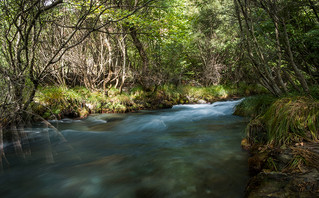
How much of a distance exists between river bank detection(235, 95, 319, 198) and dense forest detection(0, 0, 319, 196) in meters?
0.03

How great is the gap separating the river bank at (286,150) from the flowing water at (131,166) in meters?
0.36

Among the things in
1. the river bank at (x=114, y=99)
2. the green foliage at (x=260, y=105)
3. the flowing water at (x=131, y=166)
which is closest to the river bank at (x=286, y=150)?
the flowing water at (x=131, y=166)

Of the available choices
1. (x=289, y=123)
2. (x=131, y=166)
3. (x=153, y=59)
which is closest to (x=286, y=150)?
(x=289, y=123)

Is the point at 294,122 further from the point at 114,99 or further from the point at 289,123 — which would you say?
the point at 114,99

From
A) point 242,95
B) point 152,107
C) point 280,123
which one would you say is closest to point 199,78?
point 242,95

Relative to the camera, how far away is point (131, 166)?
11.0ft

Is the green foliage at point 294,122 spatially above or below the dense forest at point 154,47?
below

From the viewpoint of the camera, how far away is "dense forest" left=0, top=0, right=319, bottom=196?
114 inches

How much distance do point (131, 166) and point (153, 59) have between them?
937 centimetres

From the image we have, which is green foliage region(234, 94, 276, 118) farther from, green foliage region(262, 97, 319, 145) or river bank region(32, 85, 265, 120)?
river bank region(32, 85, 265, 120)

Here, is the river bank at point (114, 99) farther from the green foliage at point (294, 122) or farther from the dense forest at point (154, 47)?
the green foliage at point (294, 122)

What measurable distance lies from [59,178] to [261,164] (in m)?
3.16

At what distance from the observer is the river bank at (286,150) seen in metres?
1.99

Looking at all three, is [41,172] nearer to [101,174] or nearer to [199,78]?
[101,174]
